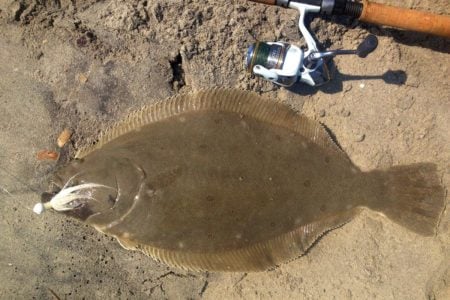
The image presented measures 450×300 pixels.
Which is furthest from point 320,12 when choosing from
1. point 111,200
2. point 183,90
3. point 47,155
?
point 47,155

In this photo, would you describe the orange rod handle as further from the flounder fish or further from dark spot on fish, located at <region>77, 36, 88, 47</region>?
dark spot on fish, located at <region>77, 36, 88, 47</region>

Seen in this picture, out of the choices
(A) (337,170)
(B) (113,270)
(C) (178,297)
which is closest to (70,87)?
(B) (113,270)

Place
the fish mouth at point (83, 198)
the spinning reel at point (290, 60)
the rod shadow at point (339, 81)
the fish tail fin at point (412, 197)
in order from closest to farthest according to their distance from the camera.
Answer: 1. the fish mouth at point (83, 198)
2. the spinning reel at point (290, 60)
3. the fish tail fin at point (412, 197)
4. the rod shadow at point (339, 81)

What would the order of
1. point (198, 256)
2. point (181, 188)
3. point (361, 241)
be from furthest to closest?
point (361, 241) → point (198, 256) → point (181, 188)

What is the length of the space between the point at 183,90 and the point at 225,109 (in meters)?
0.37

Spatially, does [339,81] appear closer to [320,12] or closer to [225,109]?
[320,12]

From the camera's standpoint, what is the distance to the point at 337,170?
280 centimetres

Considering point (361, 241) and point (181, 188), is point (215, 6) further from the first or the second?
point (361, 241)

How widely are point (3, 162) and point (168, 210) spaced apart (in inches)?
48.2

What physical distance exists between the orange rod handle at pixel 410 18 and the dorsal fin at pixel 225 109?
0.79m

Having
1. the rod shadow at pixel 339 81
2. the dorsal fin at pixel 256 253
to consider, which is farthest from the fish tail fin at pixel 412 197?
the rod shadow at pixel 339 81

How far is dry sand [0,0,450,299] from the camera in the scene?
2.91 metres

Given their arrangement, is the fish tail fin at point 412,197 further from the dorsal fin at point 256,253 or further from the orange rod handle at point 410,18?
the orange rod handle at point 410,18

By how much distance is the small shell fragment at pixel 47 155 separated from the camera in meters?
2.91
